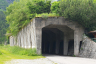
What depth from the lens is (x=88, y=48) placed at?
20.0 metres

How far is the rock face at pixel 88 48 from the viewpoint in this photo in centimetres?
1889

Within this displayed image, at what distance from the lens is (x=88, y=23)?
20953 millimetres

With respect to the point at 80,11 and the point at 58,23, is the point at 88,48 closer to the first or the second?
the point at 80,11

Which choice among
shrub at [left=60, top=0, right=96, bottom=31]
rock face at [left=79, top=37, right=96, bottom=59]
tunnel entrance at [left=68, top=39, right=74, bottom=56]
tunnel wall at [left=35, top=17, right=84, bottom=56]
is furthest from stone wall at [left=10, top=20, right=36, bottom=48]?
rock face at [left=79, top=37, right=96, bottom=59]

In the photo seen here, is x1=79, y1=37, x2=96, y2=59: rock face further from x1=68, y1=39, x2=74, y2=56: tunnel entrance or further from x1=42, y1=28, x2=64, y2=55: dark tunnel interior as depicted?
x1=42, y1=28, x2=64, y2=55: dark tunnel interior

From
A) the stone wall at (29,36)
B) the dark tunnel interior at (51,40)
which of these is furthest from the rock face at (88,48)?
the dark tunnel interior at (51,40)

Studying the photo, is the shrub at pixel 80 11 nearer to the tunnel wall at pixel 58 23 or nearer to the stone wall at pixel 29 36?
the tunnel wall at pixel 58 23

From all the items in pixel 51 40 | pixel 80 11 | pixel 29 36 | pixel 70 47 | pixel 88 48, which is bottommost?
pixel 70 47

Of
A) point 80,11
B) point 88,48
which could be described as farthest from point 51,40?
point 80,11

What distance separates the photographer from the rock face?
18.9 meters

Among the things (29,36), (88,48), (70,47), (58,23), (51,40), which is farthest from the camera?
(51,40)

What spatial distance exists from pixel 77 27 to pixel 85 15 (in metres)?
2.59

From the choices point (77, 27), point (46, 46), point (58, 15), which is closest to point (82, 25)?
point (77, 27)

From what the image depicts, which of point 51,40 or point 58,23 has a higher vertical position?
point 58,23
